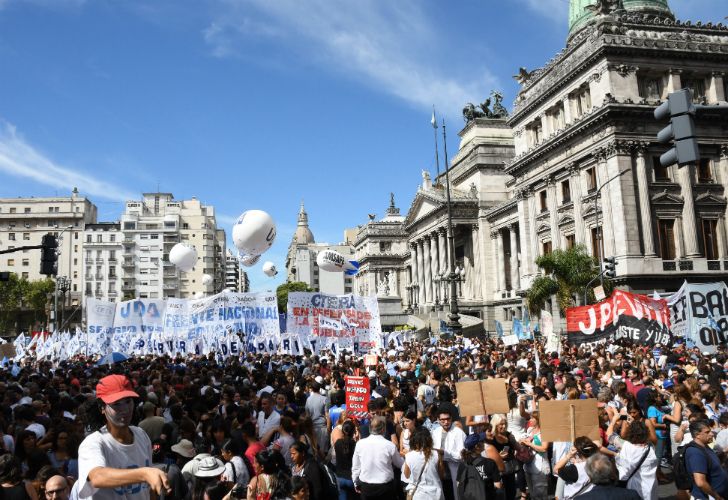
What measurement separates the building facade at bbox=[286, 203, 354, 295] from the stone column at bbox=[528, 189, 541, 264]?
7966cm

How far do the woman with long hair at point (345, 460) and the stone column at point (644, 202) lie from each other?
112ft

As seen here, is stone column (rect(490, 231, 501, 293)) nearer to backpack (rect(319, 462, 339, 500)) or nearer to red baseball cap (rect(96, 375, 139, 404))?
backpack (rect(319, 462, 339, 500))

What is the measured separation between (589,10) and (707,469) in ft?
171

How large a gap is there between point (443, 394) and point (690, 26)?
40734 millimetres

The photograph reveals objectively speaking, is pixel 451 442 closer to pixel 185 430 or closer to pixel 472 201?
pixel 185 430

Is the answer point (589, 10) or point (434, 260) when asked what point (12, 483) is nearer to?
point (589, 10)

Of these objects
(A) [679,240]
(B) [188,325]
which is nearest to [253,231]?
(B) [188,325]

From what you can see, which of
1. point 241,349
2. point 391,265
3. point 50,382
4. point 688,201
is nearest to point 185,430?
point 50,382

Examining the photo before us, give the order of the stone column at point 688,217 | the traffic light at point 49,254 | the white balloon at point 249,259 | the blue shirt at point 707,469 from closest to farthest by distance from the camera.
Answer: the blue shirt at point 707,469
the traffic light at point 49,254
the white balloon at point 249,259
the stone column at point 688,217

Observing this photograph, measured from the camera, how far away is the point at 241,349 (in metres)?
24.1

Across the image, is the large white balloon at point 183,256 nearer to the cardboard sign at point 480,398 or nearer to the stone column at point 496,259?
the cardboard sign at point 480,398

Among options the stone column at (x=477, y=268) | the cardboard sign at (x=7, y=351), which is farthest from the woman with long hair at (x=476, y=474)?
the stone column at (x=477, y=268)

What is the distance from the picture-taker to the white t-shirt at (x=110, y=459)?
3.62m

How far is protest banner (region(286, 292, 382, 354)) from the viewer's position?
73.6ft
